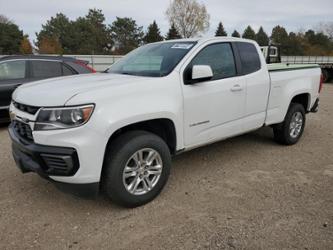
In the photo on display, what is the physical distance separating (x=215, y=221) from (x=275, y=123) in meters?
2.54

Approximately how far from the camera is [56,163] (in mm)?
2760

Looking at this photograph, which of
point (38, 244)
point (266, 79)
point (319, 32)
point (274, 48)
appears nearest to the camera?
point (38, 244)

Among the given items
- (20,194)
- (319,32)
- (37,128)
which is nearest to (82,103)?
(37,128)

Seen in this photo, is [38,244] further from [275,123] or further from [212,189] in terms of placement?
[275,123]

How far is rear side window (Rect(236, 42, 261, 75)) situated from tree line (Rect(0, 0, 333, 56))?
5270 centimetres

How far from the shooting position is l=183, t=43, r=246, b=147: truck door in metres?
3.57

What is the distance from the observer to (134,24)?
211 feet

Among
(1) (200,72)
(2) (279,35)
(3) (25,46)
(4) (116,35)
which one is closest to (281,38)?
(2) (279,35)

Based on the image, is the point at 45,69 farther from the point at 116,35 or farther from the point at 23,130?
the point at 116,35

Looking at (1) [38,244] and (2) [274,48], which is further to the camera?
(2) [274,48]

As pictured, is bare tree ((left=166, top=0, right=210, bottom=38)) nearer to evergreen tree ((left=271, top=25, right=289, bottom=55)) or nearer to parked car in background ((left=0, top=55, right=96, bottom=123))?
evergreen tree ((left=271, top=25, right=289, bottom=55))

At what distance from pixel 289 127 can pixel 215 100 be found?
2101 millimetres

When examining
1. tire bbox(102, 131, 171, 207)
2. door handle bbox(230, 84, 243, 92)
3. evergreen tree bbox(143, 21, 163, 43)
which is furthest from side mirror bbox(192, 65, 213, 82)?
evergreen tree bbox(143, 21, 163, 43)

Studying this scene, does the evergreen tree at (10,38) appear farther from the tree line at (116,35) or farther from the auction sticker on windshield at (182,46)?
the auction sticker on windshield at (182,46)
